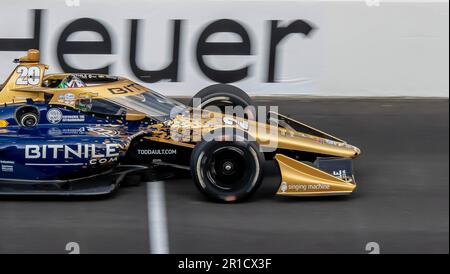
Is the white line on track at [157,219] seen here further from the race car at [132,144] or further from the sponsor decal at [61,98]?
the sponsor decal at [61,98]

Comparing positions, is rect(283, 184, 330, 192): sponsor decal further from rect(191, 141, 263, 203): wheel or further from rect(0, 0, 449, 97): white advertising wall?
rect(0, 0, 449, 97): white advertising wall

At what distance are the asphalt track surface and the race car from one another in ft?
0.66

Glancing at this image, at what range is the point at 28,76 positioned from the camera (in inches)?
382

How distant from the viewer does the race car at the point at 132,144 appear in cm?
891

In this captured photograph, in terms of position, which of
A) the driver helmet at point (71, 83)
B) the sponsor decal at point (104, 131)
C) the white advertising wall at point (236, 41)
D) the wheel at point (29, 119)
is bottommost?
the sponsor decal at point (104, 131)

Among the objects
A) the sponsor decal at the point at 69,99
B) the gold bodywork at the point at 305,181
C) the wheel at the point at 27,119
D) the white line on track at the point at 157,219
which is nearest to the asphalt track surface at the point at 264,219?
the white line on track at the point at 157,219

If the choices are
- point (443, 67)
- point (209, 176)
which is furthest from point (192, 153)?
point (443, 67)

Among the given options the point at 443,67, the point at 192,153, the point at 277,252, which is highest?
the point at 443,67

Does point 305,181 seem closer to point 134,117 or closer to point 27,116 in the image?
point 134,117

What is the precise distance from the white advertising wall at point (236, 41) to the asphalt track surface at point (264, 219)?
3.07 m

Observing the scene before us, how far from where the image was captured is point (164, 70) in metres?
13.6

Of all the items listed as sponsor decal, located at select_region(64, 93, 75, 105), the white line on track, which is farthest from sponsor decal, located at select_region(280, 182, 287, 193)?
sponsor decal, located at select_region(64, 93, 75, 105)

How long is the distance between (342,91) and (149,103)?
15.6ft

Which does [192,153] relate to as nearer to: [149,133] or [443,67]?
[149,133]
